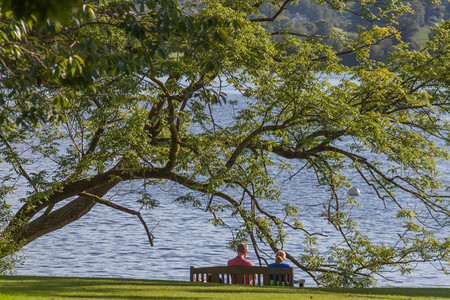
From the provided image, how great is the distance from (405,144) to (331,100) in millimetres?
1917

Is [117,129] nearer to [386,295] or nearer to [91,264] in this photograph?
[386,295]

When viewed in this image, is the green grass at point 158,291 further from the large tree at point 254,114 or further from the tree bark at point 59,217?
the tree bark at point 59,217

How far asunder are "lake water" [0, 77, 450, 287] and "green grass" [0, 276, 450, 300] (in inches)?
382

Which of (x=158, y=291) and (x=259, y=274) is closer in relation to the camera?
(x=158, y=291)

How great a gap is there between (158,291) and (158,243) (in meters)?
17.7

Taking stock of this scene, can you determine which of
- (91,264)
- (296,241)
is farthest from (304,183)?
(91,264)

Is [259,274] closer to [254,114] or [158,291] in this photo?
[158,291]

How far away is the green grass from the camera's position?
877 centimetres

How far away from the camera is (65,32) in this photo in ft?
24.4

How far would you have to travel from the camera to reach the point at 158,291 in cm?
941

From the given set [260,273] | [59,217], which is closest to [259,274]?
[260,273]

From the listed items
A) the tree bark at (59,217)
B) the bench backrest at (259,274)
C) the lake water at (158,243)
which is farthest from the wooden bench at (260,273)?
the lake water at (158,243)

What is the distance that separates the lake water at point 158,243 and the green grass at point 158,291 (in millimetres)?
9696

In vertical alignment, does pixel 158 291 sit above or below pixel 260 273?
below
